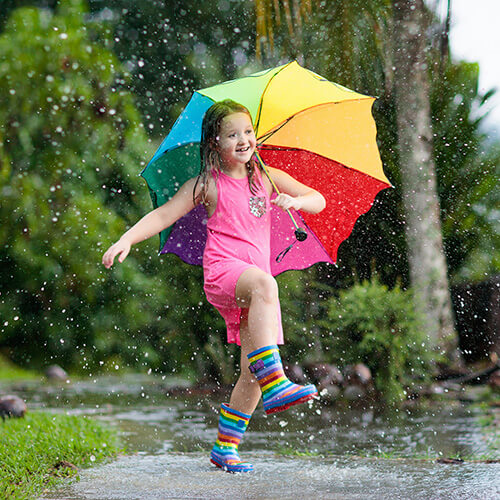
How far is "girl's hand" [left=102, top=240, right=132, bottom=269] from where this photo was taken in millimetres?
3166

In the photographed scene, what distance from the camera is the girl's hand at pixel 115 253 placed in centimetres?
317

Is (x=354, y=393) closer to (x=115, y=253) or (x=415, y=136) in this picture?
(x=415, y=136)

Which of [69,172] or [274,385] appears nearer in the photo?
[274,385]

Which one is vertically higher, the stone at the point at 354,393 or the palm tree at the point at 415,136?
the palm tree at the point at 415,136

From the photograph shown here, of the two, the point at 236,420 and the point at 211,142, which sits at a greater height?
the point at 211,142

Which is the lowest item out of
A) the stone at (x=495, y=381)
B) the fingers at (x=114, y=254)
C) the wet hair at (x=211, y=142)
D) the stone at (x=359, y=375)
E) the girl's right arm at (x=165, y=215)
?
the stone at (x=495, y=381)

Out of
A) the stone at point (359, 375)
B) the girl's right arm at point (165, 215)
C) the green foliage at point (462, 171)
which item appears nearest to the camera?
the girl's right arm at point (165, 215)

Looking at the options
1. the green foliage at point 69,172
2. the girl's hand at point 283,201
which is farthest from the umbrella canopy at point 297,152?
the green foliage at point 69,172

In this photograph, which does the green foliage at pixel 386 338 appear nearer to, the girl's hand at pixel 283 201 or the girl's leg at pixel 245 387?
the girl's leg at pixel 245 387

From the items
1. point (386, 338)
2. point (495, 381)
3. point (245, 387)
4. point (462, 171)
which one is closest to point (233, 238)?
point (245, 387)

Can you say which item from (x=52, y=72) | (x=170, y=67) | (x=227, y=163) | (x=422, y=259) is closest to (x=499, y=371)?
(x=422, y=259)

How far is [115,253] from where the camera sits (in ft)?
10.5

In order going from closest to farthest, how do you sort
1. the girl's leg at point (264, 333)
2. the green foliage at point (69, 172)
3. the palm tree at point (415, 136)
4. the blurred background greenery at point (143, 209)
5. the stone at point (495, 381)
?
Answer: the girl's leg at point (264, 333)
the stone at point (495, 381)
the palm tree at point (415, 136)
the blurred background greenery at point (143, 209)
the green foliage at point (69, 172)

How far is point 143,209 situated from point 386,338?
17.5 feet
